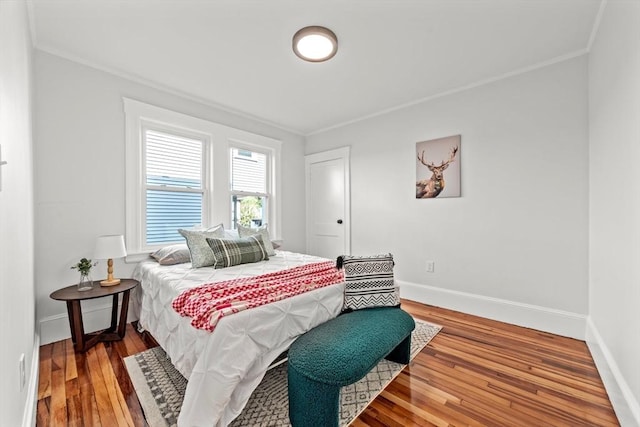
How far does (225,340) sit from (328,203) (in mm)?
3185

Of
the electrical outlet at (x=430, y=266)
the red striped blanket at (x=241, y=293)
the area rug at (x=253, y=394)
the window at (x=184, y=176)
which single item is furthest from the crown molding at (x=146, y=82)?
the electrical outlet at (x=430, y=266)

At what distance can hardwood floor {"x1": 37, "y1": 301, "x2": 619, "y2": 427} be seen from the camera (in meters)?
1.53

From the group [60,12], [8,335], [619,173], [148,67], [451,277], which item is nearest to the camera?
[8,335]

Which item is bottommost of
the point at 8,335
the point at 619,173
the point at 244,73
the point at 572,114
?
the point at 8,335

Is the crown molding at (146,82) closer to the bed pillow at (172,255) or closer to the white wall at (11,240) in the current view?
the white wall at (11,240)

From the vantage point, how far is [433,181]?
333 centimetres

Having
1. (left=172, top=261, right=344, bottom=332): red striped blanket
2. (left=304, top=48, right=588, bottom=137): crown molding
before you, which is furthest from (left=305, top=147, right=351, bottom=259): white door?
(left=172, top=261, right=344, bottom=332): red striped blanket

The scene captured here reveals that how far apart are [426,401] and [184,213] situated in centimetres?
304

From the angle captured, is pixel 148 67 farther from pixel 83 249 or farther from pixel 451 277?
pixel 451 277

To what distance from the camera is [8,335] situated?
1.07 metres

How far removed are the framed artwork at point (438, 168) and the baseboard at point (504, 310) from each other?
115cm

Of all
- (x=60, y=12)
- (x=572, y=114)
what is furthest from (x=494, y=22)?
(x=60, y=12)

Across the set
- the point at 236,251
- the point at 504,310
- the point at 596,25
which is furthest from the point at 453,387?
the point at 596,25

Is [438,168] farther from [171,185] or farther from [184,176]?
[171,185]
